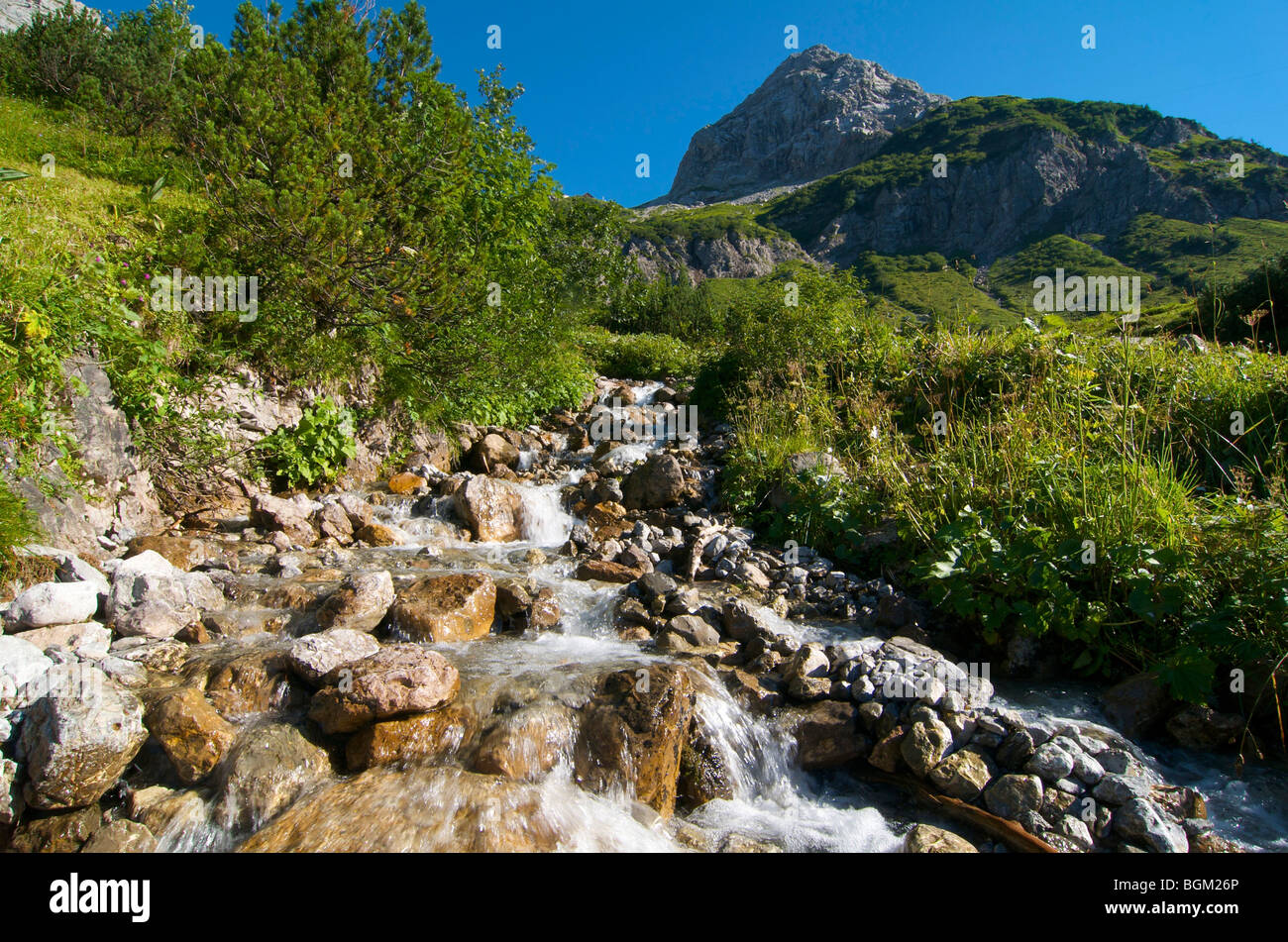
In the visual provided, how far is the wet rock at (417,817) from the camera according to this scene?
3064 millimetres

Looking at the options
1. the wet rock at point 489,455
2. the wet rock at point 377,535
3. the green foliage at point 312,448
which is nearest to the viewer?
the wet rock at point 377,535

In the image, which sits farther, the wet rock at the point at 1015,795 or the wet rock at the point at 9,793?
the wet rock at the point at 1015,795

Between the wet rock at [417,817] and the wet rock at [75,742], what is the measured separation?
3.01ft

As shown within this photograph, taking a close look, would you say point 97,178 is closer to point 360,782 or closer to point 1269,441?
point 360,782

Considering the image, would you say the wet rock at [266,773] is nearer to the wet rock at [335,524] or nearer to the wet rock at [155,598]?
the wet rock at [155,598]

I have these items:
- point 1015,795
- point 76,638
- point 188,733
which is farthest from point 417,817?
point 1015,795

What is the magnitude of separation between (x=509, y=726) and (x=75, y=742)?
7.40 feet

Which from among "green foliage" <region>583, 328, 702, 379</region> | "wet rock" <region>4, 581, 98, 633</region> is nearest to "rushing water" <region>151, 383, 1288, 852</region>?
"wet rock" <region>4, 581, 98, 633</region>

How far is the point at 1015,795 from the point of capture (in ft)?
11.5

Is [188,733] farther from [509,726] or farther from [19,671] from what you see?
[509,726]

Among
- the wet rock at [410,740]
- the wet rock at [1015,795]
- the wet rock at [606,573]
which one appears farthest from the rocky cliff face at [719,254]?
the wet rock at [1015,795]

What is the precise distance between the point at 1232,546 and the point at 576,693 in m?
4.62

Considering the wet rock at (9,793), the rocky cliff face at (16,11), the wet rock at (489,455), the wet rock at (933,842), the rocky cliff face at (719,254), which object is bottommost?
the wet rock at (933,842)
